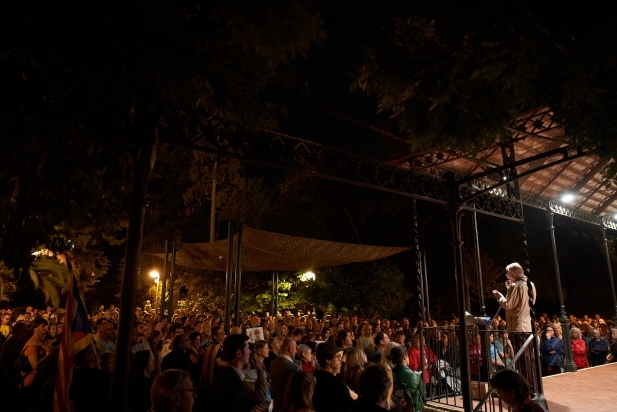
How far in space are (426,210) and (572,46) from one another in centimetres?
2071

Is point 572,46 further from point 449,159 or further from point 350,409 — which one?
point 449,159

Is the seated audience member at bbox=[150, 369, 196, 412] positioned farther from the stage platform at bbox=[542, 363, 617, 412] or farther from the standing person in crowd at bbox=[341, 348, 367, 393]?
the stage platform at bbox=[542, 363, 617, 412]

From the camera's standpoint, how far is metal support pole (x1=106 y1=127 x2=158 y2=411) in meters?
4.00

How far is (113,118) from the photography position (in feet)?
16.1

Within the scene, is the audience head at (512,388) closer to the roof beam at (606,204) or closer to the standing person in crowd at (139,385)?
the standing person in crowd at (139,385)

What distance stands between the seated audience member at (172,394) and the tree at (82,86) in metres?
2.02

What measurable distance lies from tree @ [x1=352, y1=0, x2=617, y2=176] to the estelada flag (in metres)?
3.34

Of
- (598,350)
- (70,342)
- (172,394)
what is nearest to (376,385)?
(172,394)

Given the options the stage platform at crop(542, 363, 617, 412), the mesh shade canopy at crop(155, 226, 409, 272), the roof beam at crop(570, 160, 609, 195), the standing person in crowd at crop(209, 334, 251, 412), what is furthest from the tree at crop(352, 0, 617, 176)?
the roof beam at crop(570, 160, 609, 195)

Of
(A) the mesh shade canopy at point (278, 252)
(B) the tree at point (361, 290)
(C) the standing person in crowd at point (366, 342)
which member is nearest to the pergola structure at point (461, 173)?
(C) the standing person in crowd at point (366, 342)

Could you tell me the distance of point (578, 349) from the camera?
39.7ft

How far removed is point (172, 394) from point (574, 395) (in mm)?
7738

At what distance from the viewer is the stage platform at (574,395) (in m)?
7.18

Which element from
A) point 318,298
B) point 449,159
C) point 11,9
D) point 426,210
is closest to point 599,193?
point 449,159
